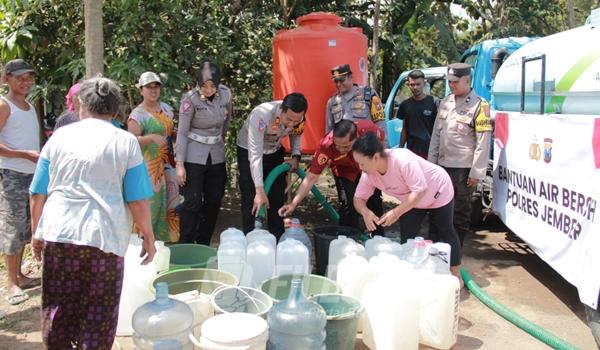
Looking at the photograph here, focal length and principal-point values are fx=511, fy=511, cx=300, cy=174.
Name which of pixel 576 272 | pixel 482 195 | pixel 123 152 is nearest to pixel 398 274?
pixel 576 272

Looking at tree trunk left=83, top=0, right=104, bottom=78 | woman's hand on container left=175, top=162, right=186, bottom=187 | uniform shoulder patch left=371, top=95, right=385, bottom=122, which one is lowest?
woman's hand on container left=175, top=162, right=186, bottom=187

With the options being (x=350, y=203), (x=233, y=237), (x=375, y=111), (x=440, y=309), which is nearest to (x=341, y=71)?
(x=375, y=111)

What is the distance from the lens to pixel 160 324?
2.48m

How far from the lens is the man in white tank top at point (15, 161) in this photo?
11.4 ft

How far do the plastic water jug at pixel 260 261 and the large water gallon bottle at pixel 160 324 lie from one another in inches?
33.4

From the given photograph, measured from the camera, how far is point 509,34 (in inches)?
465

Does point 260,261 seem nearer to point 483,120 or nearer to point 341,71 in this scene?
point 341,71

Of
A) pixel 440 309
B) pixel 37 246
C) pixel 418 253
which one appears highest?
pixel 37 246

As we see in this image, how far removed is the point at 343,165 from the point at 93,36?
2.20 metres

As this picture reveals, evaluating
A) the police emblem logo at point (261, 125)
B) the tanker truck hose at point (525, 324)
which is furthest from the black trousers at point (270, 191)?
the tanker truck hose at point (525, 324)

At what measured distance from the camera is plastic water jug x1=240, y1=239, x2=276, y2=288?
3371 millimetres

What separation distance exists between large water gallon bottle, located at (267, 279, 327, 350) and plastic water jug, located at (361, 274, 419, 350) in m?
0.43

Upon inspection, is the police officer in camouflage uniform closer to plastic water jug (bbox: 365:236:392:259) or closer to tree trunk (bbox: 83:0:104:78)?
plastic water jug (bbox: 365:236:392:259)

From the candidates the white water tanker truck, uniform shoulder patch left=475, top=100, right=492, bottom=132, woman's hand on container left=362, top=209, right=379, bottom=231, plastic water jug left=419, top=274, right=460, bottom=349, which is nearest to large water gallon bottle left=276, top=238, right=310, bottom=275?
woman's hand on container left=362, top=209, right=379, bottom=231
